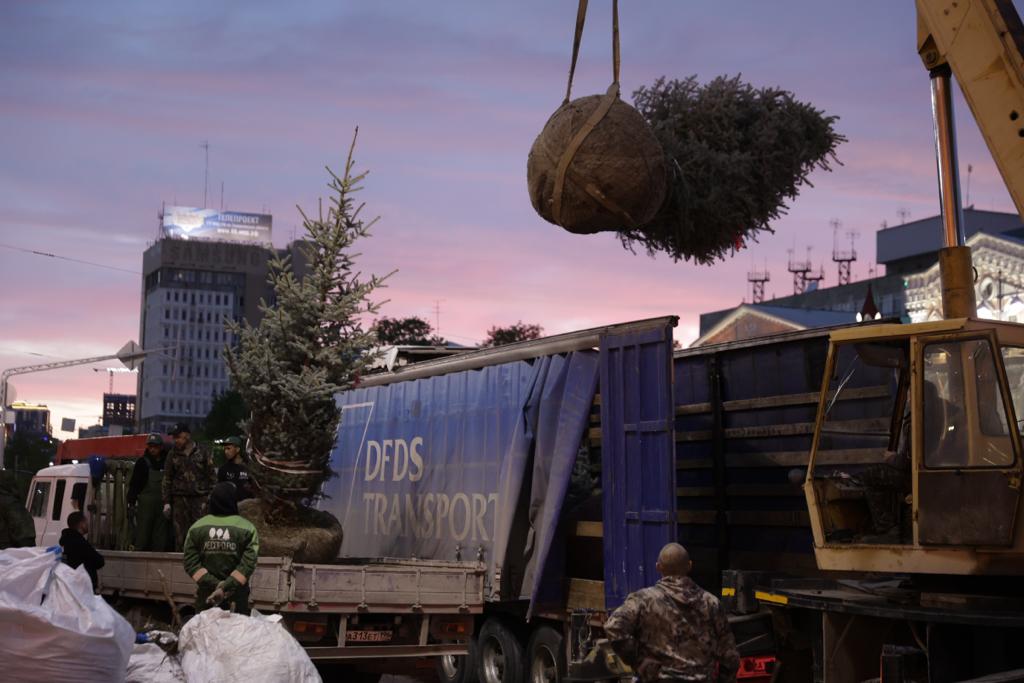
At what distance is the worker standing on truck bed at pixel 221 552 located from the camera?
983cm

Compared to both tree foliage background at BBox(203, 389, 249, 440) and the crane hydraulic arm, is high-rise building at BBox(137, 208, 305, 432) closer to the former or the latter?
tree foliage background at BBox(203, 389, 249, 440)

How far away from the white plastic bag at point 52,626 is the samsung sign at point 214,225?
175 metres

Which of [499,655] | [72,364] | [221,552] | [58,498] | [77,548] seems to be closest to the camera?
[221,552]

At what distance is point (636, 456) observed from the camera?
37.7 ft

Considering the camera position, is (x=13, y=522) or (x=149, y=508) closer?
(x=13, y=522)

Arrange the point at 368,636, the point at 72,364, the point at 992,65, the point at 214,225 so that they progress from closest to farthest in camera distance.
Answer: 1. the point at 992,65
2. the point at 368,636
3. the point at 72,364
4. the point at 214,225

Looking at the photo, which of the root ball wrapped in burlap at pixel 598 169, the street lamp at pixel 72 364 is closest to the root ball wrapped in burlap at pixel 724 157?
the root ball wrapped in burlap at pixel 598 169

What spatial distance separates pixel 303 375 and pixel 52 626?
5114mm

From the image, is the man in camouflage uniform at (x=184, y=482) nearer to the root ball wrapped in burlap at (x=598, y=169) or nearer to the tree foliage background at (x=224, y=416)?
the root ball wrapped in burlap at (x=598, y=169)

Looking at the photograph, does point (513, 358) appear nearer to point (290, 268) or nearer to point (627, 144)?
point (290, 268)

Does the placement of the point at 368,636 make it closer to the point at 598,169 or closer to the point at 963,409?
the point at 598,169

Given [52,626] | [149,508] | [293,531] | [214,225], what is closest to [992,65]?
[52,626]

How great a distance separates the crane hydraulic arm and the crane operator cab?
967mm

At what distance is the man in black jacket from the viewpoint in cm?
1173
